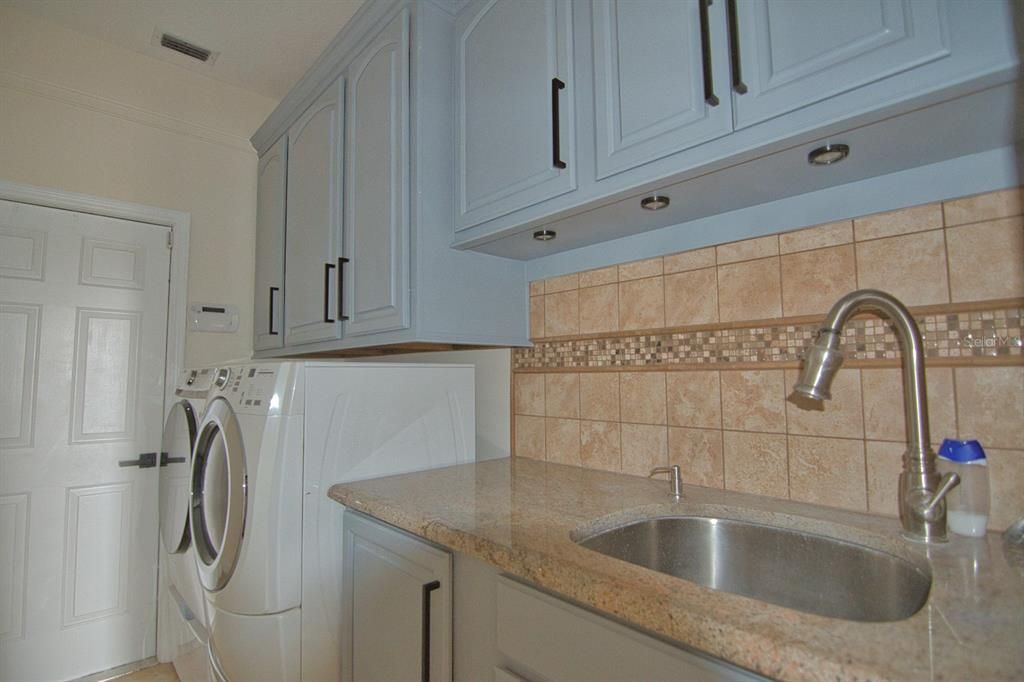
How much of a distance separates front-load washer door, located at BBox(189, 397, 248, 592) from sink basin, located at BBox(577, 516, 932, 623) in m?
0.96

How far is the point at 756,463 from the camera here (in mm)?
1137

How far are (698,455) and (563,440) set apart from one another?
0.46 metres

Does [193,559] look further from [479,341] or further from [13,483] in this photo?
[479,341]

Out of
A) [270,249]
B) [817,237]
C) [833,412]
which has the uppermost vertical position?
[270,249]

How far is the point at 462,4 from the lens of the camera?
1.46 metres

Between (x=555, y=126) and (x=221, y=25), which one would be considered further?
(x=221, y=25)

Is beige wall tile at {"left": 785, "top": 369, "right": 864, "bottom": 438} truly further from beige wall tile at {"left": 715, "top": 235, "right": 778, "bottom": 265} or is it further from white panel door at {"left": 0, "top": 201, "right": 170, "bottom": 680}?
white panel door at {"left": 0, "top": 201, "right": 170, "bottom": 680}

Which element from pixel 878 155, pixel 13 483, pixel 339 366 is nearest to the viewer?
pixel 878 155

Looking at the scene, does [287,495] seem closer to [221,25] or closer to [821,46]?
[821,46]

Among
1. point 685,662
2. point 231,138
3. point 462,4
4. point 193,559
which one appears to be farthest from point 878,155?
point 231,138

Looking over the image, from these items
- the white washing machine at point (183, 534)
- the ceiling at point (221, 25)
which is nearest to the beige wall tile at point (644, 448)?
the white washing machine at point (183, 534)

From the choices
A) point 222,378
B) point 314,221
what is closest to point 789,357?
point 222,378

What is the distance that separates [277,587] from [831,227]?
1.55 meters

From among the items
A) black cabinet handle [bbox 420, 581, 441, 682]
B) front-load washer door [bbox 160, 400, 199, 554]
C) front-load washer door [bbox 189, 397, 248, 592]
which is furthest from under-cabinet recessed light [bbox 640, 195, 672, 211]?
front-load washer door [bbox 160, 400, 199, 554]
